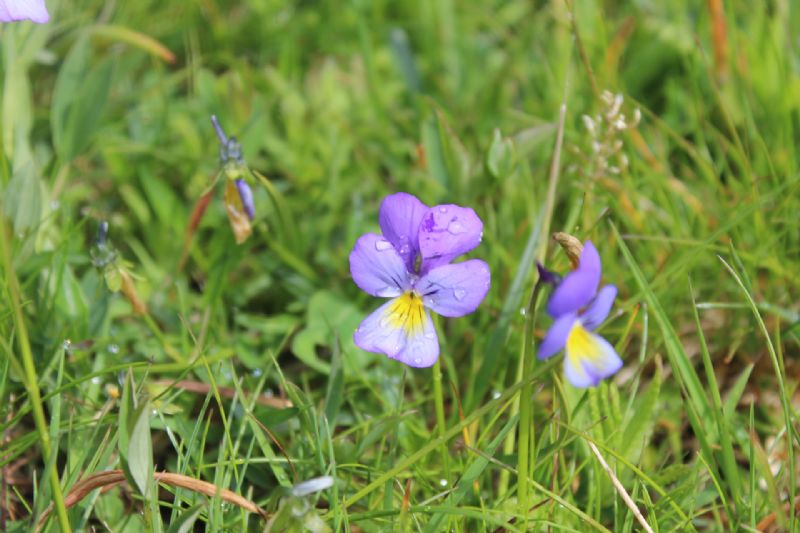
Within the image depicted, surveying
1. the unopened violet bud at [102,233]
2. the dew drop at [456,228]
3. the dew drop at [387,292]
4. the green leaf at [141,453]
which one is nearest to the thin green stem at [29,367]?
the green leaf at [141,453]

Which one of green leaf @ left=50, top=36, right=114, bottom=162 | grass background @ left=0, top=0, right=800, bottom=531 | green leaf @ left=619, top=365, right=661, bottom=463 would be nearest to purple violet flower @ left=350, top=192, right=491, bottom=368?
grass background @ left=0, top=0, right=800, bottom=531

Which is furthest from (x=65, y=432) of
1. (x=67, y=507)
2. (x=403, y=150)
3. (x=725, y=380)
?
(x=725, y=380)

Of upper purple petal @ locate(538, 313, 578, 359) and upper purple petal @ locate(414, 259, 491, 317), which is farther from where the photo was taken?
upper purple petal @ locate(414, 259, 491, 317)

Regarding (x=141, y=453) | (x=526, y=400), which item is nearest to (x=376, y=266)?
(x=526, y=400)

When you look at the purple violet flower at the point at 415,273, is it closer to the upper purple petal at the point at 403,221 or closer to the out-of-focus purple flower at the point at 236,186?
the upper purple petal at the point at 403,221

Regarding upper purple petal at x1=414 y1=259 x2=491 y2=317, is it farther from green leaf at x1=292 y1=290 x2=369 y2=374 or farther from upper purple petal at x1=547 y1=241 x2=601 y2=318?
green leaf at x1=292 y1=290 x2=369 y2=374

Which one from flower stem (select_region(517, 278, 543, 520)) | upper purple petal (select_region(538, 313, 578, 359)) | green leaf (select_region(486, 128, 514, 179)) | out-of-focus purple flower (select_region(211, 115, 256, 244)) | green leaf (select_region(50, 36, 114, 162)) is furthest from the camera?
green leaf (select_region(50, 36, 114, 162))

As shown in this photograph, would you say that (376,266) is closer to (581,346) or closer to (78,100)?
(581,346)
